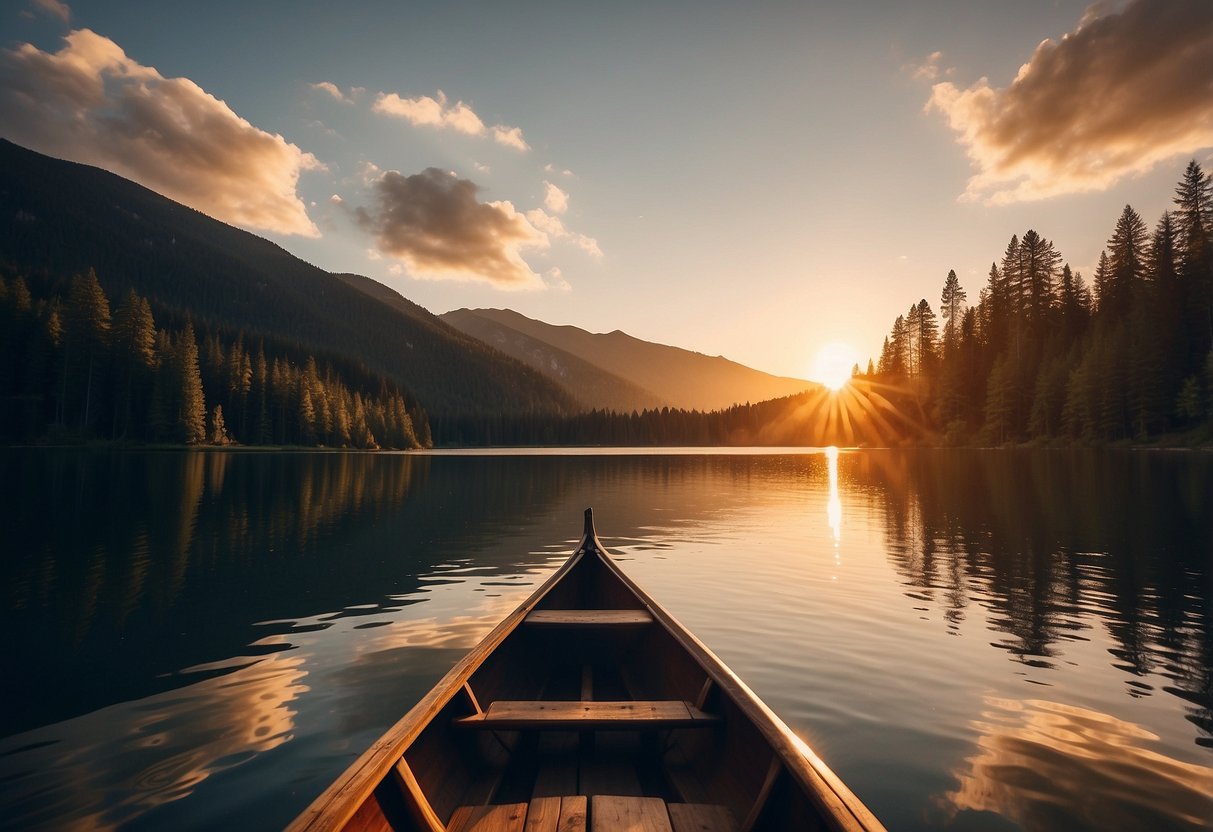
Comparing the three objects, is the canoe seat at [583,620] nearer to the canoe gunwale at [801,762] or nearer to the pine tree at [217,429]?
the canoe gunwale at [801,762]

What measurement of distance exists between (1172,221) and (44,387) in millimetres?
176160

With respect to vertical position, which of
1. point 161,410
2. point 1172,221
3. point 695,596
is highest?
point 1172,221

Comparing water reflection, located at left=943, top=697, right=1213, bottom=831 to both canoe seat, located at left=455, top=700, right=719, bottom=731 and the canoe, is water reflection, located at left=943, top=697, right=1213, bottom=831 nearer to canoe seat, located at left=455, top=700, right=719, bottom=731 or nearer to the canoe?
the canoe

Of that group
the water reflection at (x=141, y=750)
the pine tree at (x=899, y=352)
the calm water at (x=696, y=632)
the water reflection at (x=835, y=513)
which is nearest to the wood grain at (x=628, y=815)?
the calm water at (x=696, y=632)

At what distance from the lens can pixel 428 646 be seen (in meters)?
12.6

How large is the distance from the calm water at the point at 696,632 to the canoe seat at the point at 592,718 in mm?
2448

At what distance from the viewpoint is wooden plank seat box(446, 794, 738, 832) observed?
516cm

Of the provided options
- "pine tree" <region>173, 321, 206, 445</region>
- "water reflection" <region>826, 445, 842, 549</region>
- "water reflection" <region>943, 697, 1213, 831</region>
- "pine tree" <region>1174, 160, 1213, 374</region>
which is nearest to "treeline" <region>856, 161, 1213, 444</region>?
"pine tree" <region>1174, 160, 1213, 374</region>

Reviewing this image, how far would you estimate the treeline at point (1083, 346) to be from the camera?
7512cm

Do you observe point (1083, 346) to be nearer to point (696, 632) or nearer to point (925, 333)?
point (925, 333)

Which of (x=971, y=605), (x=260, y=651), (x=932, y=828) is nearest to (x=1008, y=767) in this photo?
(x=932, y=828)

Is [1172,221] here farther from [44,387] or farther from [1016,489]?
[44,387]

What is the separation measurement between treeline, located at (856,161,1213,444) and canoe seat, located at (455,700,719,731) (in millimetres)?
86940

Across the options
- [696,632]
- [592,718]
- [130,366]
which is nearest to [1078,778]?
[592,718]
